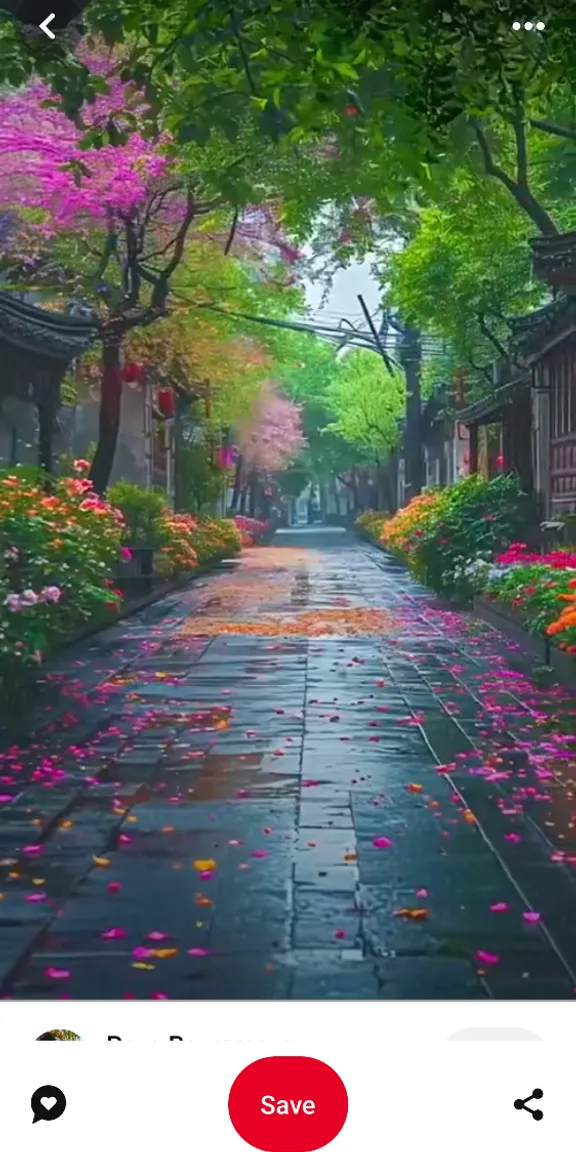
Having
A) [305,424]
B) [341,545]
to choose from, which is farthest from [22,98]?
[341,545]

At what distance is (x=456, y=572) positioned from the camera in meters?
10.2

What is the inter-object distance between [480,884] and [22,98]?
287 cm

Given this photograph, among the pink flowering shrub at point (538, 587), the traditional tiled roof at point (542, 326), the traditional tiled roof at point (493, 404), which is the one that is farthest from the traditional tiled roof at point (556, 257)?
the traditional tiled roof at point (493, 404)

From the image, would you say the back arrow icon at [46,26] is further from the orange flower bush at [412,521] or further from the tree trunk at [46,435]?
the orange flower bush at [412,521]

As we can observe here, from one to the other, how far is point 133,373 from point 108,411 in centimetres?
25

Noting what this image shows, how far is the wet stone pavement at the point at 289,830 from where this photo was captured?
300 cm

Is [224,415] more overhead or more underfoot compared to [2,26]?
more underfoot

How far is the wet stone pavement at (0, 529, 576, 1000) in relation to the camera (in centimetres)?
300

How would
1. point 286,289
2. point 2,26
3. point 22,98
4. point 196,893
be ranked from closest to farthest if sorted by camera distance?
point 196,893 → point 2,26 → point 22,98 → point 286,289
